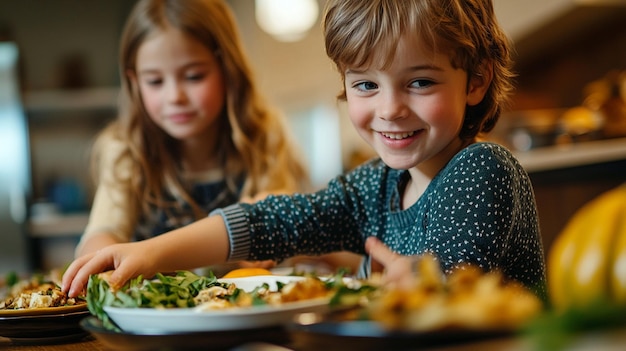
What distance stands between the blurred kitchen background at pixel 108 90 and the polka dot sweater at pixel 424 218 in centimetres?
261

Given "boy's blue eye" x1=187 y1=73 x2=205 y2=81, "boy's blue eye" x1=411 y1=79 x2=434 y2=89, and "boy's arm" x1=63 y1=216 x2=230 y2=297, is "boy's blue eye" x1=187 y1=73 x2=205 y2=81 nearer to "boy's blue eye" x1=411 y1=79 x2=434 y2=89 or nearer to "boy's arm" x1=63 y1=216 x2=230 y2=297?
"boy's arm" x1=63 y1=216 x2=230 y2=297

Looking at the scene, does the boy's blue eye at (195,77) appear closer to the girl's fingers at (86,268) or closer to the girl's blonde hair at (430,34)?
the girl's blonde hair at (430,34)

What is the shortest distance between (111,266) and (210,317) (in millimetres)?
436

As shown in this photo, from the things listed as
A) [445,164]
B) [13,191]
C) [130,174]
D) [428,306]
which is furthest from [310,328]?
[13,191]

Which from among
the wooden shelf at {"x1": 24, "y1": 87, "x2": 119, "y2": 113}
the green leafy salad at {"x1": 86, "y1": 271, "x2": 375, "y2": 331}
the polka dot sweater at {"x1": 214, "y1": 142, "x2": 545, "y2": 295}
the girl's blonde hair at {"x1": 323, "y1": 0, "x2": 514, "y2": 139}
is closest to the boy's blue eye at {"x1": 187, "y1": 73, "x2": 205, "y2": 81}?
the polka dot sweater at {"x1": 214, "y1": 142, "x2": 545, "y2": 295}

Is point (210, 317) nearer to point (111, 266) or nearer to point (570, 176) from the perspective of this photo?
point (111, 266)

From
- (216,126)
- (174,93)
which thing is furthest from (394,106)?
(216,126)

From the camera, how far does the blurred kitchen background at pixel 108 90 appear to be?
13.7 ft

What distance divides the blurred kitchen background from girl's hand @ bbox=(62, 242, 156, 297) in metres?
2.99

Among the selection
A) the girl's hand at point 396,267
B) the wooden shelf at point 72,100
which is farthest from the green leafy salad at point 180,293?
the wooden shelf at point 72,100

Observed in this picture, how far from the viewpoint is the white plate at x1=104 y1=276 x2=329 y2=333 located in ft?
2.30

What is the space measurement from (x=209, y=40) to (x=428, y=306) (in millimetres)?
1645

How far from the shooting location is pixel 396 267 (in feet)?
2.58

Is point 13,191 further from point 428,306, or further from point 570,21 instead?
point 428,306
